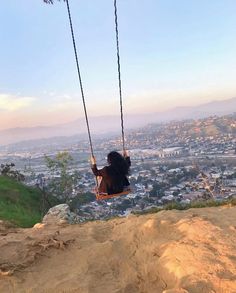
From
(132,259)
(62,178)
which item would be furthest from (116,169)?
(62,178)

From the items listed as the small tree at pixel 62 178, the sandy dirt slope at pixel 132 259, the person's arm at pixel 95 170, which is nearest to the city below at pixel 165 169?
the small tree at pixel 62 178

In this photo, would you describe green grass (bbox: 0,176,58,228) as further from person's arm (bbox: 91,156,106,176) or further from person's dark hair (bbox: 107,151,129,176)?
person's dark hair (bbox: 107,151,129,176)

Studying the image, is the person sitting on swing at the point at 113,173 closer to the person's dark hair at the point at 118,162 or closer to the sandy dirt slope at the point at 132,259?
the person's dark hair at the point at 118,162

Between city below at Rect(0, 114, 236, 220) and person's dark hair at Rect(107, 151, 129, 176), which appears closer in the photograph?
person's dark hair at Rect(107, 151, 129, 176)

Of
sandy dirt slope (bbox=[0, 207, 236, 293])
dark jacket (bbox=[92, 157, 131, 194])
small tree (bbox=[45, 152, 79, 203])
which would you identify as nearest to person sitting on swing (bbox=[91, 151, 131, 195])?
dark jacket (bbox=[92, 157, 131, 194])

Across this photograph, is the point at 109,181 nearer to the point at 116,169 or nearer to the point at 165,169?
the point at 116,169
